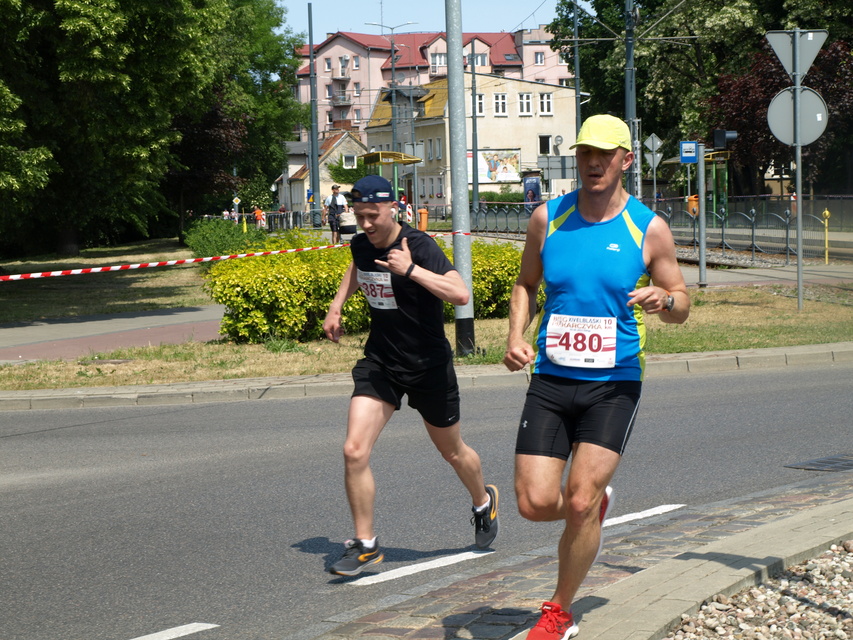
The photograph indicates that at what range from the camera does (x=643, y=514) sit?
662cm

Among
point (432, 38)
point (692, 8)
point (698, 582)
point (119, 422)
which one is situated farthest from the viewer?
point (432, 38)

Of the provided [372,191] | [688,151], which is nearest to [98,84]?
[688,151]

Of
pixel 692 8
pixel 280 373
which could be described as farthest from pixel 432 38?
pixel 280 373

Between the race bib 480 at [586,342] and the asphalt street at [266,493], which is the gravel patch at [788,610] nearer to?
the race bib 480 at [586,342]

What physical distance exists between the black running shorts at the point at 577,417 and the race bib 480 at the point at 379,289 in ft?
5.12

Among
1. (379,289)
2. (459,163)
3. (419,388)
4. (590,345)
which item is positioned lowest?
(419,388)

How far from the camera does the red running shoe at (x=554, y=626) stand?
13.1 ft

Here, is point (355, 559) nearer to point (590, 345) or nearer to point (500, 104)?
point (590, 345)

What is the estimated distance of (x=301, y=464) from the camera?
8.27 metres

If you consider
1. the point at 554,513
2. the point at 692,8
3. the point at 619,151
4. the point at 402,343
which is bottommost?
the point at 554,513

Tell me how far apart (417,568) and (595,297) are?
6.79 ft

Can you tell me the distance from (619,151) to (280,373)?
8778 millimetres

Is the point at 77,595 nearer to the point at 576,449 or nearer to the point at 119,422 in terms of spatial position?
the point at 576,449

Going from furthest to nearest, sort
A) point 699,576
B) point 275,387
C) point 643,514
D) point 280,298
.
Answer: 1. point 280,298
2. point 275,387
3. point 643,514
4. point 699,576
